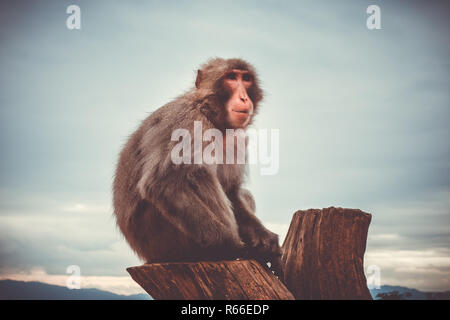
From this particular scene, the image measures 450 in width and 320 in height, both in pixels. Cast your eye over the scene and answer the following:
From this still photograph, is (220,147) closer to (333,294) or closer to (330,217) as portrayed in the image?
(330,217)

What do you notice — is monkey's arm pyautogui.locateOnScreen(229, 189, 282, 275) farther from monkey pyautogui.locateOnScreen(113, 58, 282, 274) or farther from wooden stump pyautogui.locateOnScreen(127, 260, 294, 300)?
wooden stump pyautogui.locateOnScreen(127, 260, 294, 300)

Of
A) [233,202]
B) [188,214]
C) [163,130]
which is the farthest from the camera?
[233,202]

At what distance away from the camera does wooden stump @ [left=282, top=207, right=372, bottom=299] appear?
13.4ft

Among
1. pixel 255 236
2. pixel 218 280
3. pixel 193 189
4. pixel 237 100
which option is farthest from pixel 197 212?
pixel 237 100

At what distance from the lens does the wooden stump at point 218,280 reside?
3.48 metres

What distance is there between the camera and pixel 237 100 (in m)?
4.03

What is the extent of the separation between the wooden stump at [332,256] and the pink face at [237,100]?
1.11 m

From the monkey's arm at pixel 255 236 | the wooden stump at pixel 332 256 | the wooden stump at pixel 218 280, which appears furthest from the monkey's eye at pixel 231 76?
the wooden stump at pixel 218 280

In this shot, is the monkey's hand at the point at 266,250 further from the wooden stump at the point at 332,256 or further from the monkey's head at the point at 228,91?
the monkey's head at the point at 228,91
